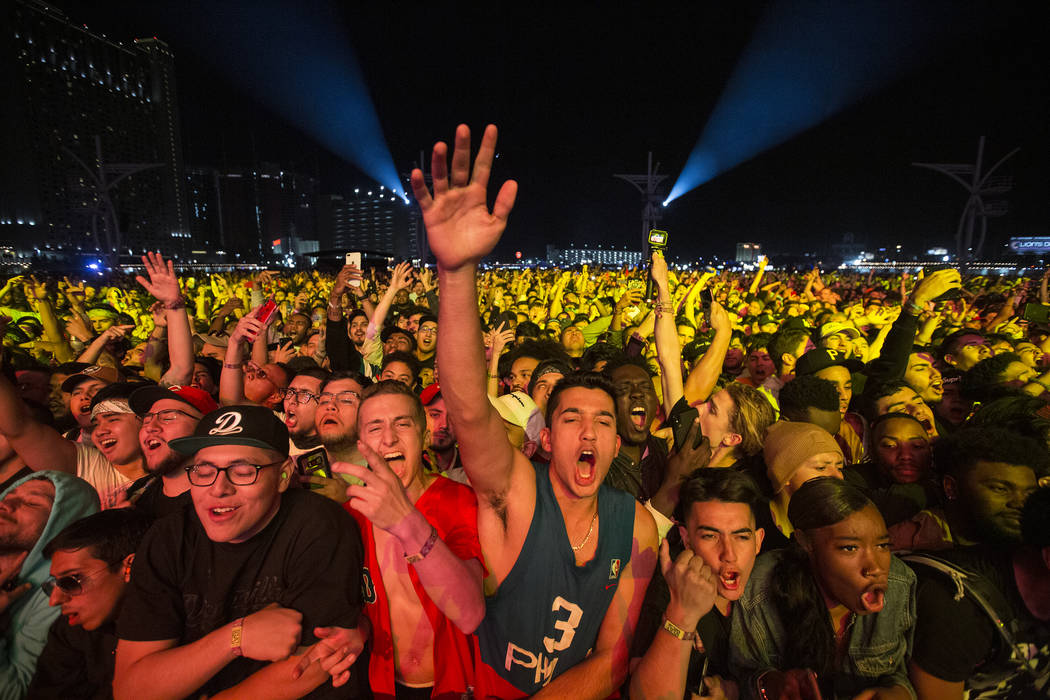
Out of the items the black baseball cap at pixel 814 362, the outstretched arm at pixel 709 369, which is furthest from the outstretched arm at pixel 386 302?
the black baseball cap at pixel 814 362

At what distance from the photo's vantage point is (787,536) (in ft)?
9.08

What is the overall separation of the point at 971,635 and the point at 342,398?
332 centimetres

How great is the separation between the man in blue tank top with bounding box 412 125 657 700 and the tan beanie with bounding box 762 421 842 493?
3.60ft

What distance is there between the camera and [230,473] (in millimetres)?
2002

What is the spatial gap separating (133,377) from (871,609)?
6.42 m

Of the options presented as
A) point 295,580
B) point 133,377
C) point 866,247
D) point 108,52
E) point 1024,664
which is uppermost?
point 108,52

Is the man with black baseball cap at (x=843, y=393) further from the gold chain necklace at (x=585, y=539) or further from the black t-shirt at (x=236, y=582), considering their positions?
the black t-shirt at (x=236, y=582)

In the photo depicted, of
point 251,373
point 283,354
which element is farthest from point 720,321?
point 283,354

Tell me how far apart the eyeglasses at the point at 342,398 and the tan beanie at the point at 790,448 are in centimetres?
260

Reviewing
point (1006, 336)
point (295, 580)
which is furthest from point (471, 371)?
point (1006, 336)

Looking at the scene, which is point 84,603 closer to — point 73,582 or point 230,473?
point 73,582

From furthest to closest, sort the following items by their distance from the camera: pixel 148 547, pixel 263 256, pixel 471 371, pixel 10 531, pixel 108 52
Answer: pixel 263 256
pixel 108 52
pixel 10 531
pixel 148 547
pixel 471 371

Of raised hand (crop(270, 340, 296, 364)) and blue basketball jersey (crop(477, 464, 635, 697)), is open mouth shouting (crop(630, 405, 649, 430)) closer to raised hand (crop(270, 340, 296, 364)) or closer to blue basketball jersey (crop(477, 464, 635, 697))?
blue basketball jersey (crop(477, 464, 635, 697))

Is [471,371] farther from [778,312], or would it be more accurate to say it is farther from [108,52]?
[108,52]
